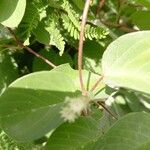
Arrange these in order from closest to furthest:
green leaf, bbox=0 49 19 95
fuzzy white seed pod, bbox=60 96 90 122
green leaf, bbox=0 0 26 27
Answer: fuzzy white seed pod, bbox=60 96 90 122
green leaf, bbox=0 0 26 27
green leaf, bbox=0 49 19 95

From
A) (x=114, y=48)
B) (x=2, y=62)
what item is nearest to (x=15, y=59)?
(x=2, y=62)

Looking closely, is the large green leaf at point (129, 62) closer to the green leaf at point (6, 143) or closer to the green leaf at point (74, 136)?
the green leaf at point (74, 136)

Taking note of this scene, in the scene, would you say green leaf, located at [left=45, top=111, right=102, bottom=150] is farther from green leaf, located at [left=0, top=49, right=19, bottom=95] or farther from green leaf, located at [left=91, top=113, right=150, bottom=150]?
green leaf, located at [left=0, top=49, right=19, bottom=95]

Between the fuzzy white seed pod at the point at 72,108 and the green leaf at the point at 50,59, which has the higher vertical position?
the fuzzy white seed pod at the point at 72,108

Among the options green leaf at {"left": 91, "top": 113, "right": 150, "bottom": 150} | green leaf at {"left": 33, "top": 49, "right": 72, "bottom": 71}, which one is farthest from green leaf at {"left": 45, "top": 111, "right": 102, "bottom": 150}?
green leaf at {"left": 33, "top": 49, "right": 72, "bottom": 71}

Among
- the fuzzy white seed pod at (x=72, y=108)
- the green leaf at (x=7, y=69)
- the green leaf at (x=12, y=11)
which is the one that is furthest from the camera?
the green leaf at (x=7, y=69)

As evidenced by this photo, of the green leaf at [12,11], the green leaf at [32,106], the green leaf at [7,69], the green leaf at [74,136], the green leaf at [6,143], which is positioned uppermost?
the green leaf at [12,11]

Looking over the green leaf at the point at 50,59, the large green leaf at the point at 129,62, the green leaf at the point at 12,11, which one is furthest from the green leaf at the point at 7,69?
the large green leaf at the point at 129,62

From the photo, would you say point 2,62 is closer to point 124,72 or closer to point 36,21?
point 36,21
